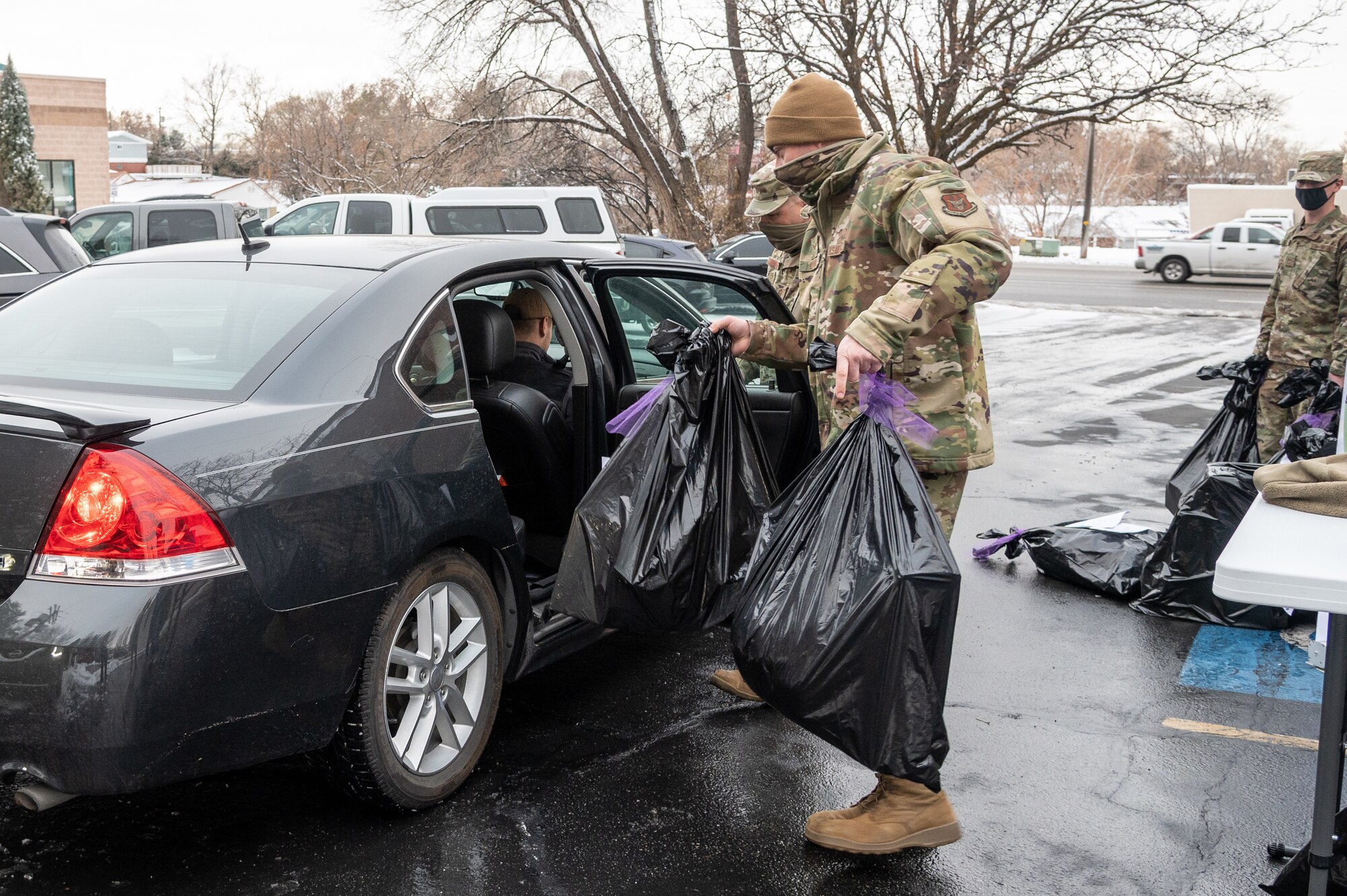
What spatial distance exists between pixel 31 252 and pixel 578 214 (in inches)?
388

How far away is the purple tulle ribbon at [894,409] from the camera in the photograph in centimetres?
292

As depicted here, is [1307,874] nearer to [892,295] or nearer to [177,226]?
[892,295]

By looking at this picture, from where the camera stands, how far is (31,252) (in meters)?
8.20

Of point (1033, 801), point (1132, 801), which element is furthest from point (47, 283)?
point (1132, 801)

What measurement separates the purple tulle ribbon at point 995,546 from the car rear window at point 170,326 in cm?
372

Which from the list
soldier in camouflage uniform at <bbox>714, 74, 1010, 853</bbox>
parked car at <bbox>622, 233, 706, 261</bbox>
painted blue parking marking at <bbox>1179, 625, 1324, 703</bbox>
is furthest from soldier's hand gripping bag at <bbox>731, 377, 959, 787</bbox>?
parked car at <bbox>622, 233, 706, 261</bbox>

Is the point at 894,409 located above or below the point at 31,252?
below

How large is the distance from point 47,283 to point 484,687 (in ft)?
6.32

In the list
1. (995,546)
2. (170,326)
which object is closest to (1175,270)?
(995,546)

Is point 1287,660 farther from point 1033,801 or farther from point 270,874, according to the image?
point 270,874

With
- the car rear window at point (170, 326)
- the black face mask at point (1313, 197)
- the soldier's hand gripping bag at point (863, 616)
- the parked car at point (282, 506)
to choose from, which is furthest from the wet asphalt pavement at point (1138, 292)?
the car rear window at point (170, 326)

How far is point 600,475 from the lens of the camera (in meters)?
3.22

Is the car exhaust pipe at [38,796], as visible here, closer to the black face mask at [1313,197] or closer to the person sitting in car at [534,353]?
the person sitting in car at [534,353]

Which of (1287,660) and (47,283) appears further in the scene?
(1287,660)
